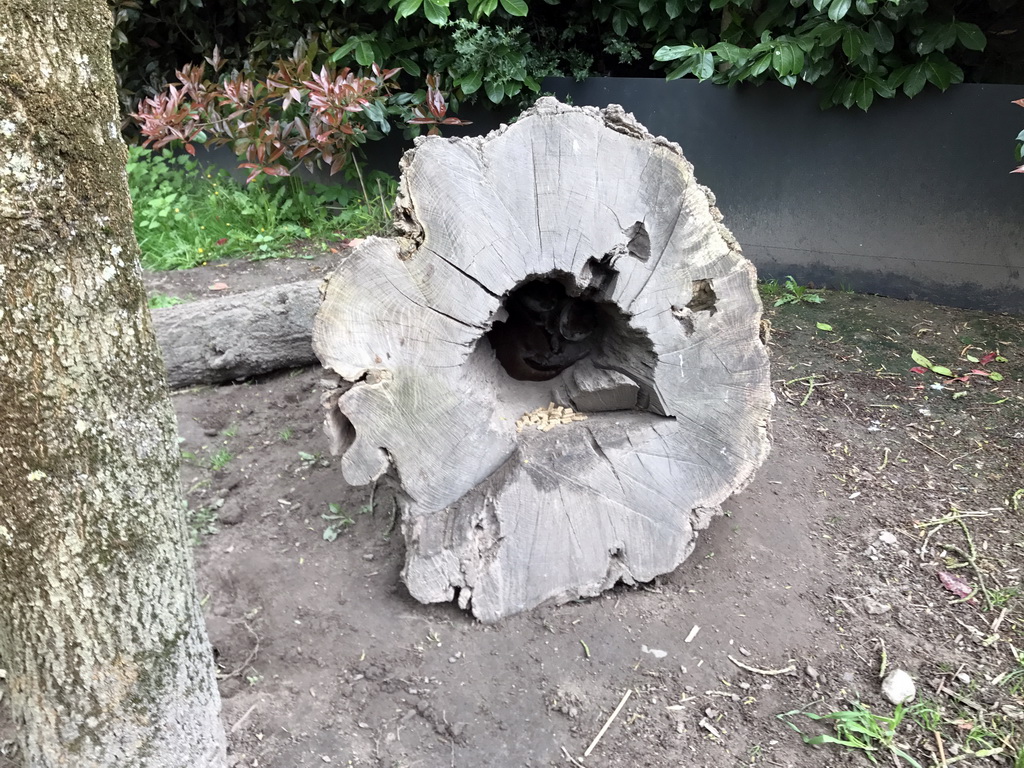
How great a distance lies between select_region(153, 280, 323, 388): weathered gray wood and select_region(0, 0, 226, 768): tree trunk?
1.93 metres

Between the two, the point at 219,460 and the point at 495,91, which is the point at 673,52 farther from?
the point at 219,460

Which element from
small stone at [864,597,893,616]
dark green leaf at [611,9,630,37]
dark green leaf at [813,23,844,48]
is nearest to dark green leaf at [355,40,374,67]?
dark green leaf at [611,9,630,37]

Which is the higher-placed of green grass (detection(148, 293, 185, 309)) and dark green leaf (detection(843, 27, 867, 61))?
dark green leaf (detection(843, 27, 867, 61))

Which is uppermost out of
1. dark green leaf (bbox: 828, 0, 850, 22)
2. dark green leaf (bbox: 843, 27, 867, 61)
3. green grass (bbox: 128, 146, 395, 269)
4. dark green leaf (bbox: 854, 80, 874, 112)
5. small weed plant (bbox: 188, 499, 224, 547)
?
dark green leaf (bbox: 828, 0, 850, 22)

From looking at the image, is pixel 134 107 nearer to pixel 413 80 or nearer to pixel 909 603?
pixel 413 80

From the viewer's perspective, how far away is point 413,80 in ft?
15.3

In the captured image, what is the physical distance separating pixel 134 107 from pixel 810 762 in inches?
256

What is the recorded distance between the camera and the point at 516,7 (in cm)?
379

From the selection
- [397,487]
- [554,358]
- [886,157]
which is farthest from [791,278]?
[397,487]

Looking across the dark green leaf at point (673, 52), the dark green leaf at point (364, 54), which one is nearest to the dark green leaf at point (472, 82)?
the dark green leaf at point (364, 54)

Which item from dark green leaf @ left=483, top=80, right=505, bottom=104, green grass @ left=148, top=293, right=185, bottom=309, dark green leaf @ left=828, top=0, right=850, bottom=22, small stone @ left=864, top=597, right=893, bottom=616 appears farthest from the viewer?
dark green leaf @ left=483, top=80, right=505, bottom=104

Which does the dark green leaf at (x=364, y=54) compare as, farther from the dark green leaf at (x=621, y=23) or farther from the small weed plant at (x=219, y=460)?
the small weed plant at (x=219, y=460)

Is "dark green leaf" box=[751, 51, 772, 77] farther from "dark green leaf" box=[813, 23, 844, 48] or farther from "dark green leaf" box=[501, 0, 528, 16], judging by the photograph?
"dark green leaf" box=[501, 0, 528, 16]

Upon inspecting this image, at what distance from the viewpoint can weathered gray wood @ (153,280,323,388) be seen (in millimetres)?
3119
